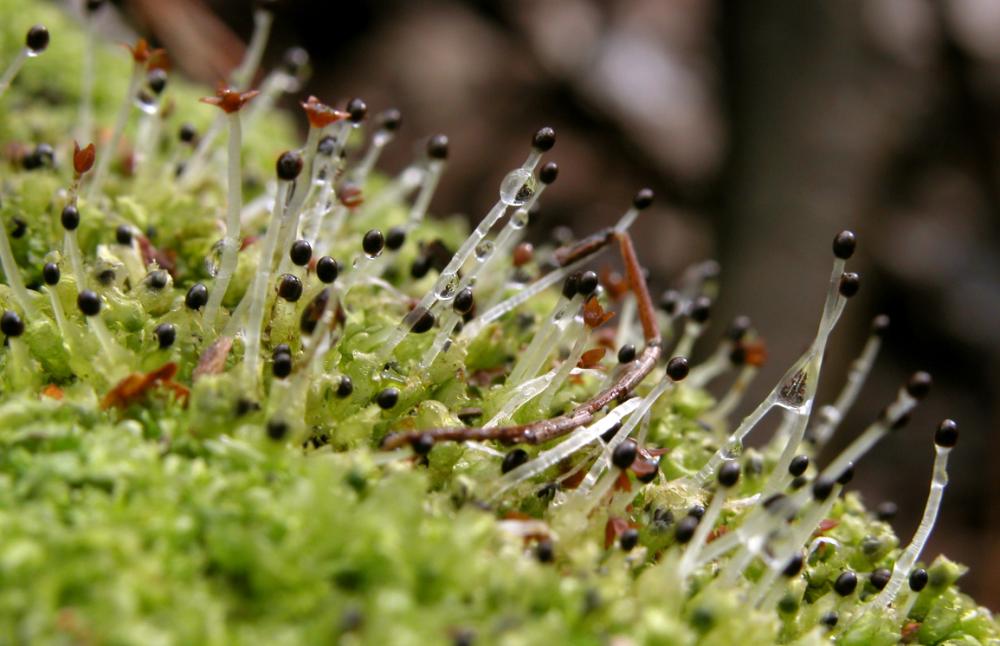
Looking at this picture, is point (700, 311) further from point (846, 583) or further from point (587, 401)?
point (846, 583)

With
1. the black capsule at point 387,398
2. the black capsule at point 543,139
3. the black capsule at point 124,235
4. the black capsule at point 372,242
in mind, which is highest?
the black capsule at point 543,139

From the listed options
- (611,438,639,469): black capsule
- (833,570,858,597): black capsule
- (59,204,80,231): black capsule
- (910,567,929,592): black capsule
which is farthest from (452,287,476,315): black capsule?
(910,567,929,592): black capsule

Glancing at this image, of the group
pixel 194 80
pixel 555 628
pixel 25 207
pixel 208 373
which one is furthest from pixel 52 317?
pixel 194 80

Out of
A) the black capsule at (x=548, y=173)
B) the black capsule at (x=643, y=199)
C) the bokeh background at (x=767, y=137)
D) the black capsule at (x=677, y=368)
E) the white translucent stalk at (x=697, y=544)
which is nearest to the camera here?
the white translucent stalk at (x=697, y=544)

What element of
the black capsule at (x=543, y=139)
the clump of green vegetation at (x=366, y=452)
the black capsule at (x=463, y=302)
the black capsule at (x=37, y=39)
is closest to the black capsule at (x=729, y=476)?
the clump of green vegetation at (x=366, y=452)

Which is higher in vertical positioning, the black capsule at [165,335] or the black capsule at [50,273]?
the black capsule at [165,335]

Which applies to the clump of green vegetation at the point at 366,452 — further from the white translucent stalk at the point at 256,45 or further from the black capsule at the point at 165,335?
the white translucent stalk at the point at 256,45

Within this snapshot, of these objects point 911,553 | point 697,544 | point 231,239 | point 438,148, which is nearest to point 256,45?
point 438,148
